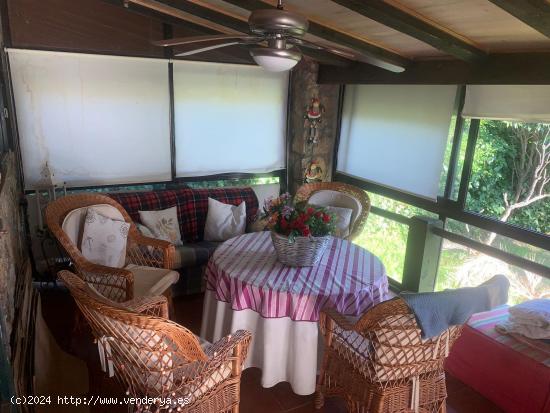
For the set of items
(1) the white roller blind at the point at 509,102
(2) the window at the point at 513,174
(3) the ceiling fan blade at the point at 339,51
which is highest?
(3) the ceiling fan blade at the point at 339,51

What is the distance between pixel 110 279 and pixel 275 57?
6.11 ft

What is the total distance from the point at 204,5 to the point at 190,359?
2.65 metres

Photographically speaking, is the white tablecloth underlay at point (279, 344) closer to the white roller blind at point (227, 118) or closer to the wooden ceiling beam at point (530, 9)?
the wooden ceiling beam at point (530, 9)

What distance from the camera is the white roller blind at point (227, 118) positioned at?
4055mm

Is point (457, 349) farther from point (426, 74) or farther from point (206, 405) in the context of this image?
point (426, 74)

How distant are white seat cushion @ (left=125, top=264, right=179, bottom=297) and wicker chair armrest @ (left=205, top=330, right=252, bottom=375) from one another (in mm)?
970

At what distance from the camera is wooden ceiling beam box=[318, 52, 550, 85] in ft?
8.25

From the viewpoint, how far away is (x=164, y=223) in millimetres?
3617

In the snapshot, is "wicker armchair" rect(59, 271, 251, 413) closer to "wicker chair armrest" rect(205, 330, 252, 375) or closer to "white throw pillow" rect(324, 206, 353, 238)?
"wicker chair armrest" rect(205, 330, 252, 375)

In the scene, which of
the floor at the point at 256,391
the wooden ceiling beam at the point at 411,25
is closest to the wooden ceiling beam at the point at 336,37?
the wooden ceiling beam at the point at 411,25

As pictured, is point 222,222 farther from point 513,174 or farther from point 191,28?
point 513,174

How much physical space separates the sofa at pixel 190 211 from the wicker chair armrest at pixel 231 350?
1.59 metres

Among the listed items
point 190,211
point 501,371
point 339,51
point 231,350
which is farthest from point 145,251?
point 501,371

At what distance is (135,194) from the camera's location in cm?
372
